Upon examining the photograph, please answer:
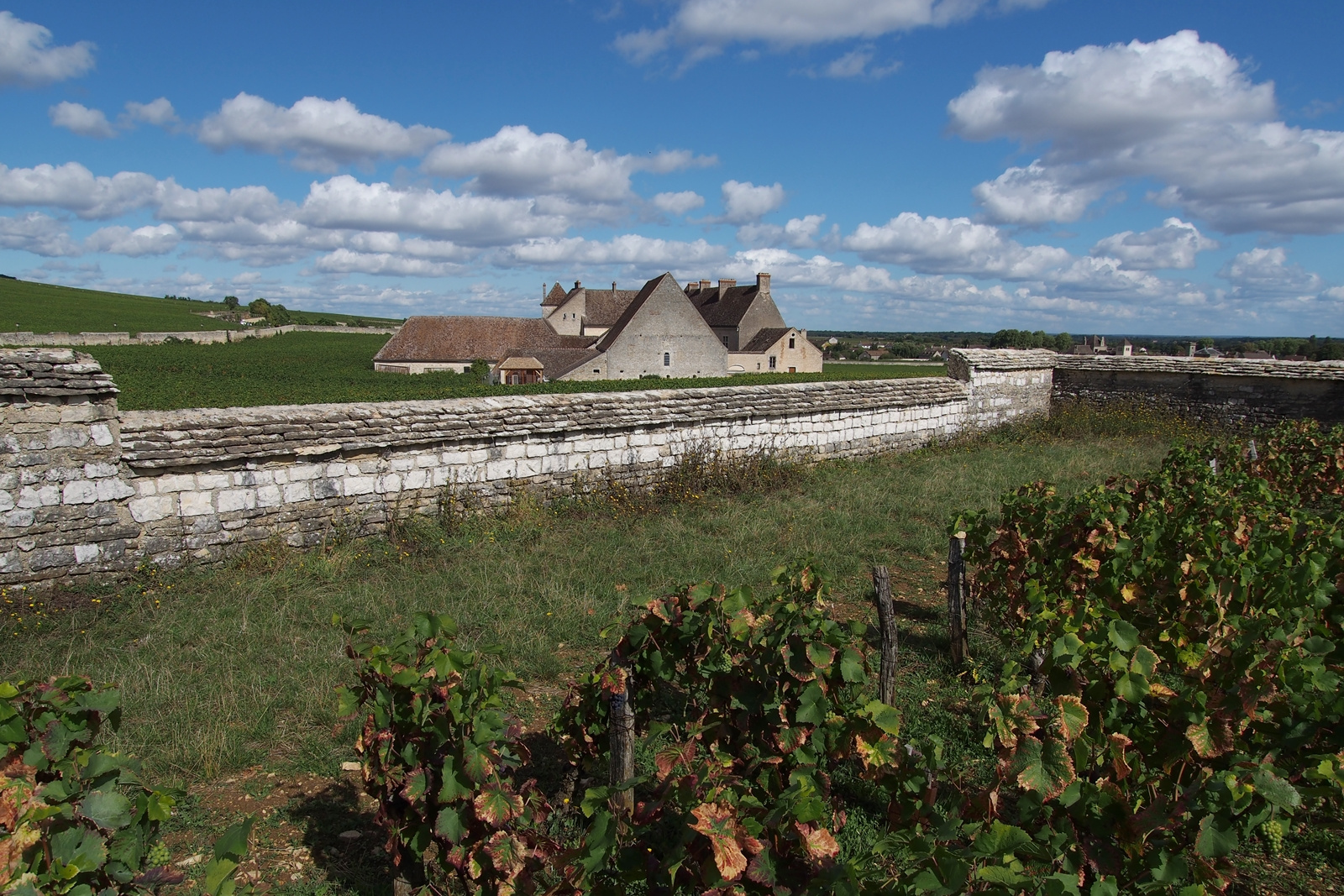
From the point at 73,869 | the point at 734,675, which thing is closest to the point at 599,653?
the point at 734,675

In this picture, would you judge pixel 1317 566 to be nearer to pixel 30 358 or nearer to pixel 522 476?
pixel 522 476

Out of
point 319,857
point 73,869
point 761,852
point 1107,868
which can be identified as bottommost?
point 319,857

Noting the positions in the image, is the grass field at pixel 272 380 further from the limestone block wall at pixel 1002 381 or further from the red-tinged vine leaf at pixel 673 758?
the red-tinged vine leaf at pixel 673 758

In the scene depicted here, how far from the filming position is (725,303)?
220 feet

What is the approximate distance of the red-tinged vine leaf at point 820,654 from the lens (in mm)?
3229

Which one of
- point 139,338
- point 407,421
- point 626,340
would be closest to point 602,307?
point 626,340

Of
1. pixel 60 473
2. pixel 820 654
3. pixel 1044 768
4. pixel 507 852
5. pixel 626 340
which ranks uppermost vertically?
pixel 626 340

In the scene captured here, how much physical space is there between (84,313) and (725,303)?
75.3 meters

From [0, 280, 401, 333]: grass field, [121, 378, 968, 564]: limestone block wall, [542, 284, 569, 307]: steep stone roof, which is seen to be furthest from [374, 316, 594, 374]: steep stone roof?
[121, 378, 968, 564]: limestone block wall

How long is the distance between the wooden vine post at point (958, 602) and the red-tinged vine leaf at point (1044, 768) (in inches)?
124

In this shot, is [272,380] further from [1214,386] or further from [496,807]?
[496,807]

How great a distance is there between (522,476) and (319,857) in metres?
6.26

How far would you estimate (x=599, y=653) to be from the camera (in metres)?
5.84

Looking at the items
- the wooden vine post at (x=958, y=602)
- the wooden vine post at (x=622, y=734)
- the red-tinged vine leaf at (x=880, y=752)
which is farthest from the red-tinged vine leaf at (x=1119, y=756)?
the wooden vine post at (x=958, y=602)
